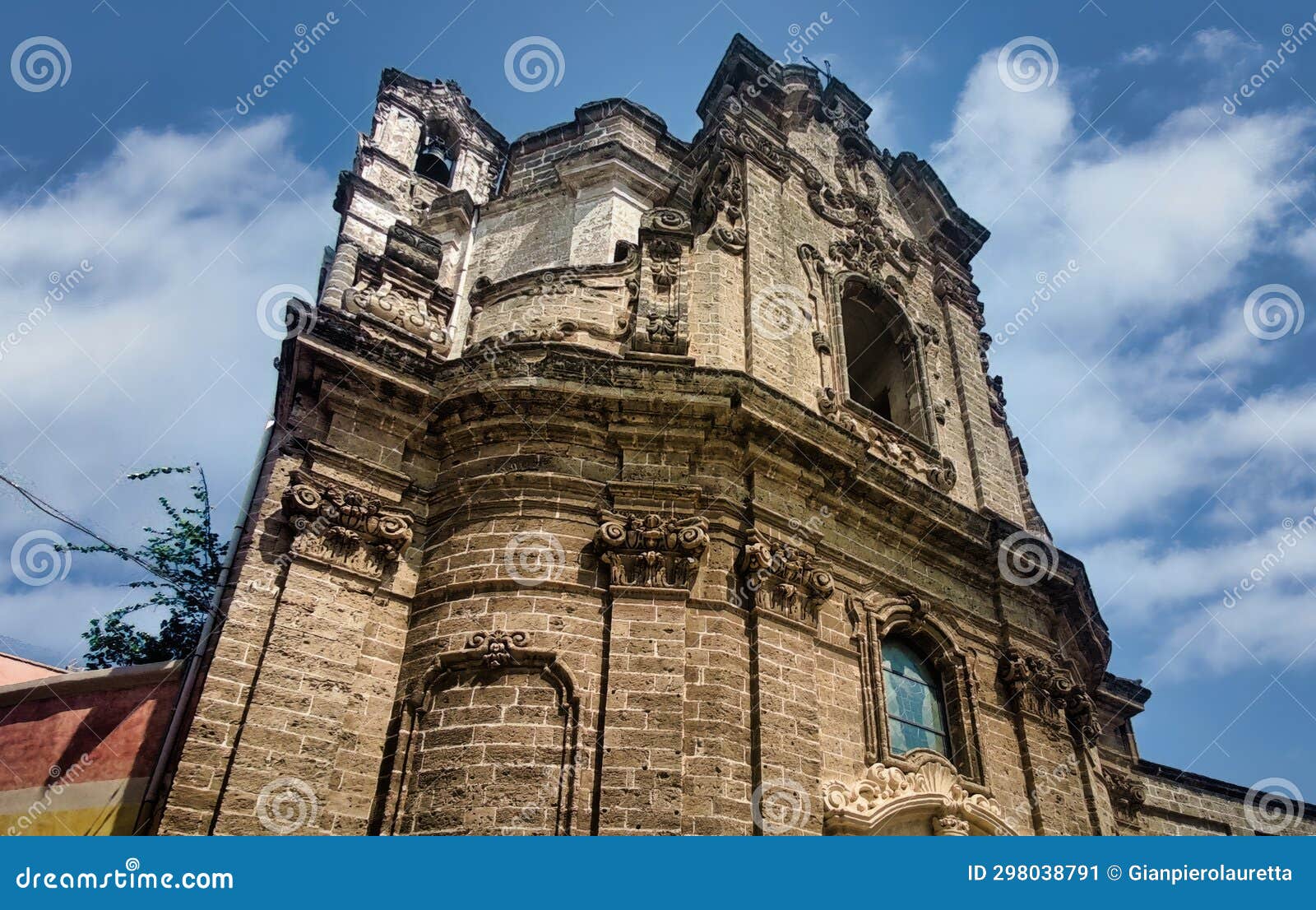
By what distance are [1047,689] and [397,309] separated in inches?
331

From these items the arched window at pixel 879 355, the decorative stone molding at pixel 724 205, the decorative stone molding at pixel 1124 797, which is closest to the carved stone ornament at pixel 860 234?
the arched window at pixel 879 355

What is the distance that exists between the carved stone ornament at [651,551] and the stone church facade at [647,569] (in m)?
0.03

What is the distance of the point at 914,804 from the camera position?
8008 millimetres

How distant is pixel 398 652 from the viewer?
7590mm

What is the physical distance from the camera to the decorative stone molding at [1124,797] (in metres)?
14.2

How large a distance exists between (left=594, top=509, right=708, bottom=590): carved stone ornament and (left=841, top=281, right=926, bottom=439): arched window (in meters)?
5.53

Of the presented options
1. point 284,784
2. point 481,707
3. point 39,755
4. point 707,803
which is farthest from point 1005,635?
point 39,755

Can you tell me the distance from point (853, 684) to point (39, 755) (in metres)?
7.06

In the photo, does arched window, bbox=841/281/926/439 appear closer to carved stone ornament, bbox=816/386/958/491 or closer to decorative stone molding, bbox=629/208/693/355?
carved stone ornament, bbox=816/386/958/491

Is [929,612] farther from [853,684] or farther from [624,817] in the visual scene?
[624,817]

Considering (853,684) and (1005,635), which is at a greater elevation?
(1005,635)

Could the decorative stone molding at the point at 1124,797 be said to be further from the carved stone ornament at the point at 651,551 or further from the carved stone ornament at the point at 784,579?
the carved stone ornament at the point at 651,551

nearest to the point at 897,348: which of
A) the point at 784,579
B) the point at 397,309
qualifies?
the point at 784,579

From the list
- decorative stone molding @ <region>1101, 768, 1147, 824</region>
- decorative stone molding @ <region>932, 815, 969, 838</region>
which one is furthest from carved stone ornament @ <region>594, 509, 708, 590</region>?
decorative stone molding @ <region>1101, 768, 1147, 824</region>
